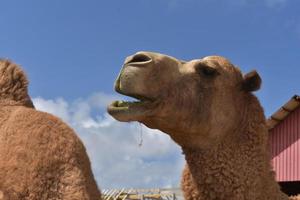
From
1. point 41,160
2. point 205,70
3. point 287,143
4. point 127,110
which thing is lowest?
point 41,160

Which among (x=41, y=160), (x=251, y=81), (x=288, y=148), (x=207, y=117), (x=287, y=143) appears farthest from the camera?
(x=287, y=143)

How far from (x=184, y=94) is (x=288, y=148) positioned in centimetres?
1167

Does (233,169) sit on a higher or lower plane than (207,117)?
lower

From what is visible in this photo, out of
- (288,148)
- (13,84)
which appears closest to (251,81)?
(13,84)

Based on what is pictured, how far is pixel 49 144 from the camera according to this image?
500 centimetres

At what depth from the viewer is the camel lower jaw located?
13.4 ft

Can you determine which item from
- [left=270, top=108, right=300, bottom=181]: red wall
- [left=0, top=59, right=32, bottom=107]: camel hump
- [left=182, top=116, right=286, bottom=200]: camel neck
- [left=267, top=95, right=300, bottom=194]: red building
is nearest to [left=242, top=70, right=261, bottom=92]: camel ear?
[left=182, top=116, right=286, bottom=200]: camel neck

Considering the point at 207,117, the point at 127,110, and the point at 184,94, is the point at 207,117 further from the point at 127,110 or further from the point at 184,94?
the point at 127,110

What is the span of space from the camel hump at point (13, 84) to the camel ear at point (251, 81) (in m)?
2.35

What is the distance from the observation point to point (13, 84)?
5.98 m

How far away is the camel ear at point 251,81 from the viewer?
4.71m

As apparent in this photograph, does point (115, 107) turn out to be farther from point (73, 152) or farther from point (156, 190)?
point (156, 190)

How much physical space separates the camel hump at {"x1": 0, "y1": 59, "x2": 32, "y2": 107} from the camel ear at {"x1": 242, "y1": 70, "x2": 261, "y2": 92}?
2351 mm

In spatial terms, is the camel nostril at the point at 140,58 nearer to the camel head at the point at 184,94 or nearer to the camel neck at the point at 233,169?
the camel head at the point at 184,94
